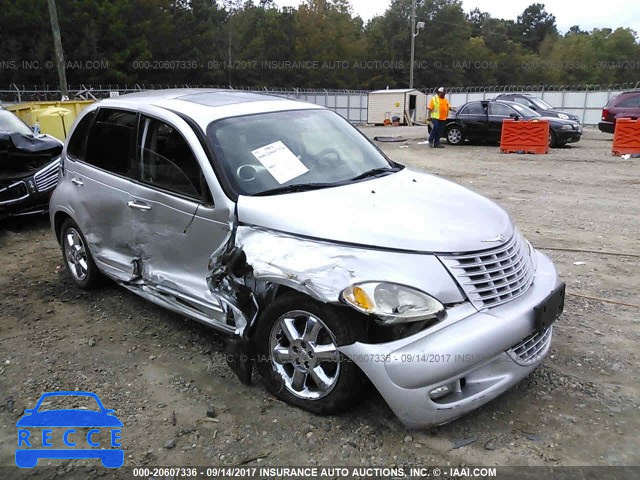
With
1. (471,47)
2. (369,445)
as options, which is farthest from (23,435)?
(471,47)

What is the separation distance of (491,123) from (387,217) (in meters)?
15.3

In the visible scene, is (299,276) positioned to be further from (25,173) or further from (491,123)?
(491,123)

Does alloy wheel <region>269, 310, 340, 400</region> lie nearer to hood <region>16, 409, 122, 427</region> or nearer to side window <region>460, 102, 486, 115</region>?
hood <region>16, 409, 122, 427</region>

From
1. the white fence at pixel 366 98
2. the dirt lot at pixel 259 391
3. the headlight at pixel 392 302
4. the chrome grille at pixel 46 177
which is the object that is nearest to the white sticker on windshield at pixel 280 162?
the headlight at pixel 392 302

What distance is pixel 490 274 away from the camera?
118 inches

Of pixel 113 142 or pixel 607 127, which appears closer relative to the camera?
pixel 113 142

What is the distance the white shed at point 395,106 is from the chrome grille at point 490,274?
101 feet

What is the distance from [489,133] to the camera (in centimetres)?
1730

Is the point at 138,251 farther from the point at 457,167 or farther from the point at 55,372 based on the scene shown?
the point at 457,167

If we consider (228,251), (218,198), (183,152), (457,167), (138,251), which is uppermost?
(183,152)

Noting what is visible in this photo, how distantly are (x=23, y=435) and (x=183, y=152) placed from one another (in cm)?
196

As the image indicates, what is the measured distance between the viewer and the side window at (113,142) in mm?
4230

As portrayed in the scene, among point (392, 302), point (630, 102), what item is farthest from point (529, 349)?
point (630, 102)

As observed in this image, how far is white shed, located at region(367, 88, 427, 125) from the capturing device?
3281cm
